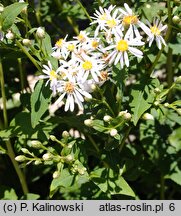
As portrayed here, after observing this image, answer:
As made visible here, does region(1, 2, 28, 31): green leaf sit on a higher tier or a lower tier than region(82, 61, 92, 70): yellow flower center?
higher

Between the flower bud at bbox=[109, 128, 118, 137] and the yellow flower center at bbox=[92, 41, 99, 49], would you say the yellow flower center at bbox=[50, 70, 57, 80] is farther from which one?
the flower bud at bbox=[109, 128, 118, 137]

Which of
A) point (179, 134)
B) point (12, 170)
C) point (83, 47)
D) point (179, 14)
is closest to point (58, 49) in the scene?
point (83, 47)

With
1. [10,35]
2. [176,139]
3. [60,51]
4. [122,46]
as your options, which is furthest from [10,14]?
[176,139]

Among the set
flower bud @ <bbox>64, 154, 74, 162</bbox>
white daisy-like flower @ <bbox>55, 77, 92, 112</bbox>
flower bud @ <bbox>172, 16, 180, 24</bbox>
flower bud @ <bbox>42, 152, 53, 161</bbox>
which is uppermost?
flower bud @ <bbox>172, 16, 180, 24</bbox>

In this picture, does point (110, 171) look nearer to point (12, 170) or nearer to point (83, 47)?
point (83, 47)

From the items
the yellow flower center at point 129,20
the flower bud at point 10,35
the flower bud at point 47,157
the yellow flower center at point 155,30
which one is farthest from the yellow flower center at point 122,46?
the flower bud at point 47,157

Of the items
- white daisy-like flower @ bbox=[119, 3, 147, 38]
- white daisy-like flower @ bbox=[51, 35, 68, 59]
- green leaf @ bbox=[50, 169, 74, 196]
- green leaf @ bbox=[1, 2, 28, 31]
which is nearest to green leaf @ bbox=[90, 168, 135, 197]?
green leaf @ bbox=[50, 169, 74, 196]
